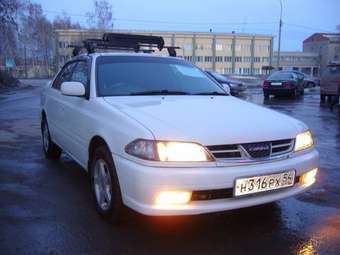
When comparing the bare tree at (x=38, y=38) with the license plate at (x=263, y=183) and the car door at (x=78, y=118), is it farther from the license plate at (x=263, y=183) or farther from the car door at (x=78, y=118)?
the license plate at (x=263, y=183)

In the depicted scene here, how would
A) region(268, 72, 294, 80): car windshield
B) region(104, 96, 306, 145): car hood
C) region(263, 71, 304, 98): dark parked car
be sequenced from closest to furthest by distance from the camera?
region(104, 96, 306, 145): car hood
region(263, 71, 304, 98): dark parked car
region(268, 72, 294, 80): car windshield

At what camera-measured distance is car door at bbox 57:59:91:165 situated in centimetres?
502

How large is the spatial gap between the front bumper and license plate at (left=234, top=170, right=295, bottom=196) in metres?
0.05

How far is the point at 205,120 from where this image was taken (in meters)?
4.11

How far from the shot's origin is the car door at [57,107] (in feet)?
20.1

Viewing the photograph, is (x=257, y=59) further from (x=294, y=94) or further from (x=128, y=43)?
(x=128, y=43)

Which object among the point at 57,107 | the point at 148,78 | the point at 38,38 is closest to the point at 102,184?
the point at 148,78

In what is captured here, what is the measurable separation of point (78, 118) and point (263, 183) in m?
2.26

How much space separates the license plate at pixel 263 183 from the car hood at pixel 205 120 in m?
0.32

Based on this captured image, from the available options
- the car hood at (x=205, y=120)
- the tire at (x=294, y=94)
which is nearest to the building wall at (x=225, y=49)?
the tire at (x=294, y=94)

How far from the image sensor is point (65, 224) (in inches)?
173

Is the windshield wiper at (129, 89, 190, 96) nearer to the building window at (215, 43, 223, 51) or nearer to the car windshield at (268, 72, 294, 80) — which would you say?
the car windshield at (268, 72, 294, 80)

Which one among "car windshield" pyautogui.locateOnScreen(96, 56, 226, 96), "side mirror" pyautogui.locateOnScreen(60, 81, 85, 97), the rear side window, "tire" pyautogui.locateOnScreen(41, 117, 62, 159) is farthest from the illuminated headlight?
"tire" pyautogui.locateOnScreen(41, 117, 62, 159)

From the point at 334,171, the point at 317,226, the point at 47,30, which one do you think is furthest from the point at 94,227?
the point at 47,30
